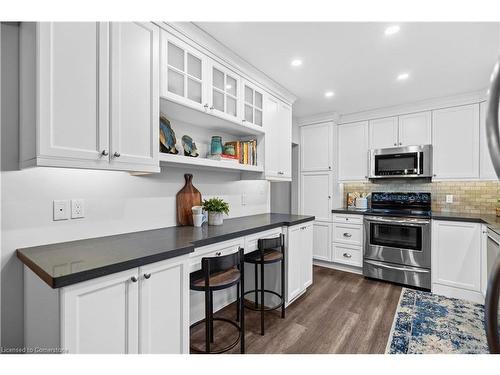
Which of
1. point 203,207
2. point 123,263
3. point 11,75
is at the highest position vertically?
point 11,75

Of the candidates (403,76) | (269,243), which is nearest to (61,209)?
(269,243)

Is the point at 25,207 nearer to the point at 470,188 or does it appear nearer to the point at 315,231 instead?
the point at 315,231

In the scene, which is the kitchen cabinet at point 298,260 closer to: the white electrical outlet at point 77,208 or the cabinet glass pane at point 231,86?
the cabinet glass pane at point 231,86

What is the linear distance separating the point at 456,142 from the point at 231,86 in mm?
3060

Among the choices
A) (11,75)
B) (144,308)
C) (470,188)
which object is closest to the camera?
(144,308)

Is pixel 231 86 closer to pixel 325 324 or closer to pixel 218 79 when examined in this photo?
pixel 218 79

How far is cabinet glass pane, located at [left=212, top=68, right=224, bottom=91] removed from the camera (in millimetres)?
2234

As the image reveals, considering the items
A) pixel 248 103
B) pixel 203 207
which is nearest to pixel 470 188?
pixel 248 103

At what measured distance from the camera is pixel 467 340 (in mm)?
2113

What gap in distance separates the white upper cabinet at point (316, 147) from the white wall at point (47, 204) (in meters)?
2.72

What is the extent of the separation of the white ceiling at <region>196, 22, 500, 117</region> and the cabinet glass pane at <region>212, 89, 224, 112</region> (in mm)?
418

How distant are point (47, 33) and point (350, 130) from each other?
3.95 m

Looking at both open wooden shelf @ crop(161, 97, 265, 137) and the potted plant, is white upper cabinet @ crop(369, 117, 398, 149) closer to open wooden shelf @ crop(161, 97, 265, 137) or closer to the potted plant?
open wooden shelf @ crop(161, 97, 265, 137)

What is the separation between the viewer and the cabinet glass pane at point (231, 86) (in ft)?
7.77
